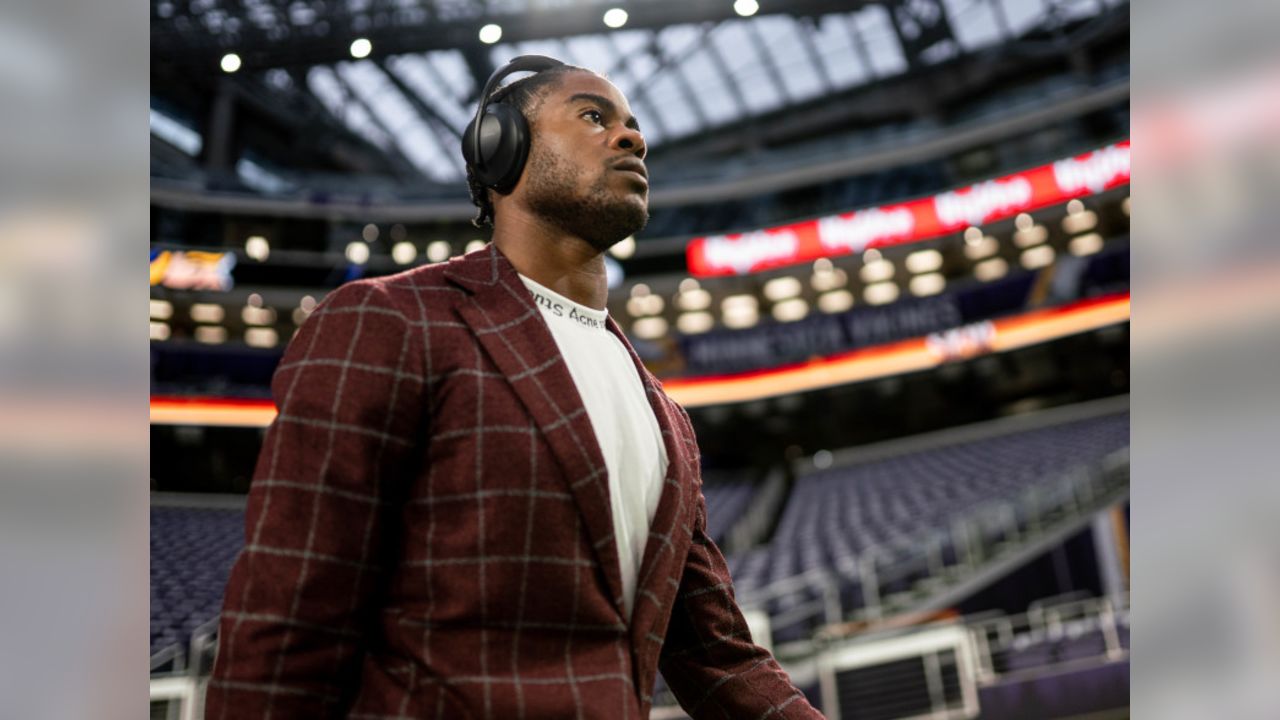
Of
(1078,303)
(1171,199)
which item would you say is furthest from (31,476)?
(1078,303)

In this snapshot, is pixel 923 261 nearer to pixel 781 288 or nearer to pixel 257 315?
pixel 781 288

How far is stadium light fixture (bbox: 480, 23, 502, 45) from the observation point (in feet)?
52.7

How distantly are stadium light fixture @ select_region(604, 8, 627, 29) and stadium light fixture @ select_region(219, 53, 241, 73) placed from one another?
20.8 feet

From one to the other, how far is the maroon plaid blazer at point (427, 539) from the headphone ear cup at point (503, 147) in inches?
8.5

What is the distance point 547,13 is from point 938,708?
11.4 meters

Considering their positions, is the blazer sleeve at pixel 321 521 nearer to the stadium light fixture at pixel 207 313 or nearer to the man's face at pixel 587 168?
the man's face at pixel 587 168

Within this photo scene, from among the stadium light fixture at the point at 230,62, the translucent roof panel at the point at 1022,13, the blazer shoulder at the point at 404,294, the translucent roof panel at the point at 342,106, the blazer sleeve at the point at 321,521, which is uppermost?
the translucent roof panel at the point at 1022,13

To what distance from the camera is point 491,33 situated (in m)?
16.1

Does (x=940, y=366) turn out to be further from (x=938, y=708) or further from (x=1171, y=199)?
(x=1171, y=199)

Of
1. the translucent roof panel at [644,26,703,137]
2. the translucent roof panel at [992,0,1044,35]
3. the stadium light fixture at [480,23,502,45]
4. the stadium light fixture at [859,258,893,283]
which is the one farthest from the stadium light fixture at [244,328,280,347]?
the translucent roof panel at [992,0,1044,35]

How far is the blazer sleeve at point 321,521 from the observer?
993 millimetres

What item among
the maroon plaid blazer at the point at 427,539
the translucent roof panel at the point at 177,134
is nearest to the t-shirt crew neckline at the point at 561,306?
the maroon plaid blazer at the point at 427,539

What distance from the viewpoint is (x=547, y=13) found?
15.9 metres

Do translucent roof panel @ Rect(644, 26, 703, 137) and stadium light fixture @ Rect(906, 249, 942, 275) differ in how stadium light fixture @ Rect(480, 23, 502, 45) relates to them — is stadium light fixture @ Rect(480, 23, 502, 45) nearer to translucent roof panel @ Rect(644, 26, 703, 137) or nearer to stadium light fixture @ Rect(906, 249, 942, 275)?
translucent roof panel @ Rect(644, 26, 703, 137)
